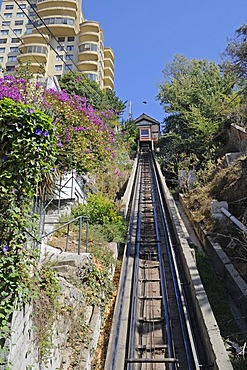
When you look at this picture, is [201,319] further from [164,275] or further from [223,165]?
[223,165]

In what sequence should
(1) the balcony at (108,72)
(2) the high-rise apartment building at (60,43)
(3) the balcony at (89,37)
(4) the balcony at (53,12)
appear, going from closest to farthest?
(2) the high-rise apartment building at (60,43) → (4) the balcony at (53,12) → (3) the balcony at (89,37) → (1) the balcony at (108,72)

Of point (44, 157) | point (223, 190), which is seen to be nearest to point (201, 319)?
point (44, 157)

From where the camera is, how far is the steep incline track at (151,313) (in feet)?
15.0

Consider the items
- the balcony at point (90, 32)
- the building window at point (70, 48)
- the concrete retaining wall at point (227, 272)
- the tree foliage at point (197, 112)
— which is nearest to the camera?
the concrete retaining wall at point (227, 272)

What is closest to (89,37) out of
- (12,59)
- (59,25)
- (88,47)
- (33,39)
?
(88,47)

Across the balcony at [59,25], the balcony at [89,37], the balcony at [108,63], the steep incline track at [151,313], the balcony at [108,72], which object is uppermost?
the balcony at [59,25]

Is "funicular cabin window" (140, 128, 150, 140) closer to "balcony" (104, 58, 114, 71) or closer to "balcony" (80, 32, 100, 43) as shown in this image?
"balcony" (80, 32, 100, 43)

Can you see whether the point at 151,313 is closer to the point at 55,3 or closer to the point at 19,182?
the point at 19,182

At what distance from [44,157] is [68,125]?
5.59 metres

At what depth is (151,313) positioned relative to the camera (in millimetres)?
5895

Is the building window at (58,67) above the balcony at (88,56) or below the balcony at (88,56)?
below

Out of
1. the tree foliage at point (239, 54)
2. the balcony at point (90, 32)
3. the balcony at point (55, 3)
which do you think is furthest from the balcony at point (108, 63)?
the tree foliage at point (239, 54)

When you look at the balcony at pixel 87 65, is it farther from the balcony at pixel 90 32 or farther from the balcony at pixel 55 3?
the balcony at pixel 55 3

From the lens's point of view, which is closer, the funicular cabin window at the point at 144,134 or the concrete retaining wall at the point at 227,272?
the concrete retaining wall at the point at 227,272
